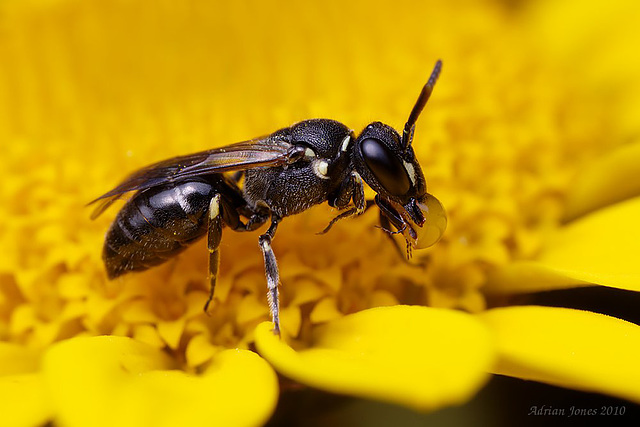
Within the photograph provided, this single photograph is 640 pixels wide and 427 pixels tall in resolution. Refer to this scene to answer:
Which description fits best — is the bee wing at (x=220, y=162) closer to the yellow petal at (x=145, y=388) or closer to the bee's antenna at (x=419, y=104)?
A: the bee's antenna at (x=419, y=104)

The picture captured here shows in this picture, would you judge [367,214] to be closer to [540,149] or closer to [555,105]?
[540,149]

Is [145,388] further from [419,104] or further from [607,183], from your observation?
[607,183]

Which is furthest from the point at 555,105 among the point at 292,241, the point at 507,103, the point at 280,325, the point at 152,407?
the point at 152,407

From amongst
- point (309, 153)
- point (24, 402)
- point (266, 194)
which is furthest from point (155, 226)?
point (24, 402)

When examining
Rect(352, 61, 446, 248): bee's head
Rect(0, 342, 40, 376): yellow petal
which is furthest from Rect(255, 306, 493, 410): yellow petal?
Rect(0, 342, 40, 376): yellow petal

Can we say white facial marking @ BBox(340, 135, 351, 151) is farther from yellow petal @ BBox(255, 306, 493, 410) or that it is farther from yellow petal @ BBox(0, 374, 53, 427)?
yellow petal @ BBox(0, 374, 53, 427)

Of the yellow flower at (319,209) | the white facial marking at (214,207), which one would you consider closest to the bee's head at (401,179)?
the yellow flower at (319,209)

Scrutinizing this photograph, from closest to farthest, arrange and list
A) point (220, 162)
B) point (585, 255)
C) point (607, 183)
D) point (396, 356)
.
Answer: point (396, 356)
point (220, 162)
point (585, 255)
point (607, 183)
